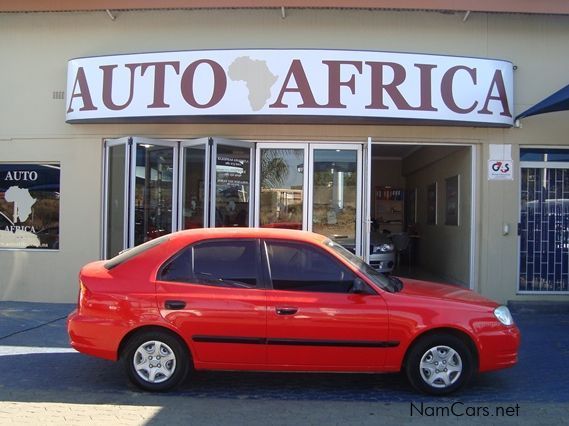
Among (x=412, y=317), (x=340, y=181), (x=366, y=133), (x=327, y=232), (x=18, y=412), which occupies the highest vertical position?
(x=366, y=133)

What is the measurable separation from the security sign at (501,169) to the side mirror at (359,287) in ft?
17.1

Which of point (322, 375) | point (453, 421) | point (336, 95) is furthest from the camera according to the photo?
point (336, 95)

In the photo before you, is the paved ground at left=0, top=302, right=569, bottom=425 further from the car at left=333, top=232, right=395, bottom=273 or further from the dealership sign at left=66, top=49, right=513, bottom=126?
the dealership sign at left=66, top=49, right=513, bottom=126

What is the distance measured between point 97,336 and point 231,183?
469 centimetres

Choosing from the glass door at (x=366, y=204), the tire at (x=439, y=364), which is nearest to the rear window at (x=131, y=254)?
the tire at (x=439, y=364)

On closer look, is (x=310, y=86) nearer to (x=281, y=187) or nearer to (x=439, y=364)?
(x=281, y=187)

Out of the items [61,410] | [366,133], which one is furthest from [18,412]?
[366,133]

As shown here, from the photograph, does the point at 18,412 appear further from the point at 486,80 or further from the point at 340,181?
the point at 486,80

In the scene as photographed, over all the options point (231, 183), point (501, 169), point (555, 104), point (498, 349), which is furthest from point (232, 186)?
point (498, 349)

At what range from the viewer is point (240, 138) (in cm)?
974

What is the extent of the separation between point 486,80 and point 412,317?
17.5 ft

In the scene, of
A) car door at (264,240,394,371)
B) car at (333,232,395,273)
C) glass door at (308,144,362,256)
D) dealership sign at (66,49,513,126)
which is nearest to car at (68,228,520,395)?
car door at (264,240,394,371)

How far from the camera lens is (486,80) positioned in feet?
29.9

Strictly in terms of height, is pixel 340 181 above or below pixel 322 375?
above
